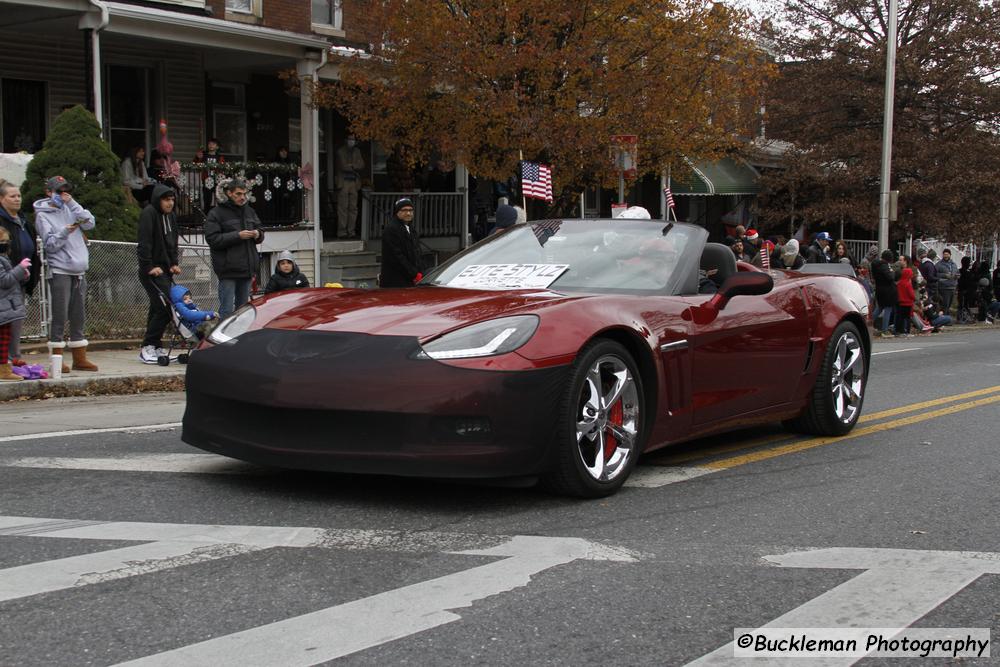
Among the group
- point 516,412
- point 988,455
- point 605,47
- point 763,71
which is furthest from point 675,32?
point 516,412

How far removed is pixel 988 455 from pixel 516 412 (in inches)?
140

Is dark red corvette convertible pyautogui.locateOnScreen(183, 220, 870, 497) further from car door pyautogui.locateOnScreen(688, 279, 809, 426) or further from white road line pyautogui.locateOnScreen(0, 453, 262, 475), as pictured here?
white road line pyautogui.locateOnScreen(0, 453, 262, 475)

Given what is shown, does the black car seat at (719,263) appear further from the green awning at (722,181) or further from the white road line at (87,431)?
the green awning at (722,181)

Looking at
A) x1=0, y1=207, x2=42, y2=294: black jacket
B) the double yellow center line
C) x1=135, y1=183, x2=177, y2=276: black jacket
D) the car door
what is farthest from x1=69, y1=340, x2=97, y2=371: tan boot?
the car door

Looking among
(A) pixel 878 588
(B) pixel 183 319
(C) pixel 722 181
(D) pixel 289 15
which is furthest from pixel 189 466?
(C) pixel 722 181

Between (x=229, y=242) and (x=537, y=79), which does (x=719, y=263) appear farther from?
(x=537, y=79)

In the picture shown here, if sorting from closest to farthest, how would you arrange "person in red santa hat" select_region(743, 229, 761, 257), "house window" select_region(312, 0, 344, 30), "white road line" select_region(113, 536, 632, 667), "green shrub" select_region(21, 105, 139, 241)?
1. "white road line" select_region(113, 536, 632, 667)
2. "green shrub" select_region(21, 105, 139, 241)
3. "person in red santa hat" select_region(743, 229, 761, 257)
4. "house window" select_region(312, 0, 344, 30)

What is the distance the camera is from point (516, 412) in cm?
508

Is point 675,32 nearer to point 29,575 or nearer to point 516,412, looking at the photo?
point 516,412

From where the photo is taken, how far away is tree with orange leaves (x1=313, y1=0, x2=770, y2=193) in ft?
59.2

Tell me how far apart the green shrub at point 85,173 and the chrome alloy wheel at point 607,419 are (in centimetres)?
1115

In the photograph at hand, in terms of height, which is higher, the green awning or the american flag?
the green awning

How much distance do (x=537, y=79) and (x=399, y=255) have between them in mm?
6721

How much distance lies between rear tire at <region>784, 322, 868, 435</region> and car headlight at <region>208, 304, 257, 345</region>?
142 inches
